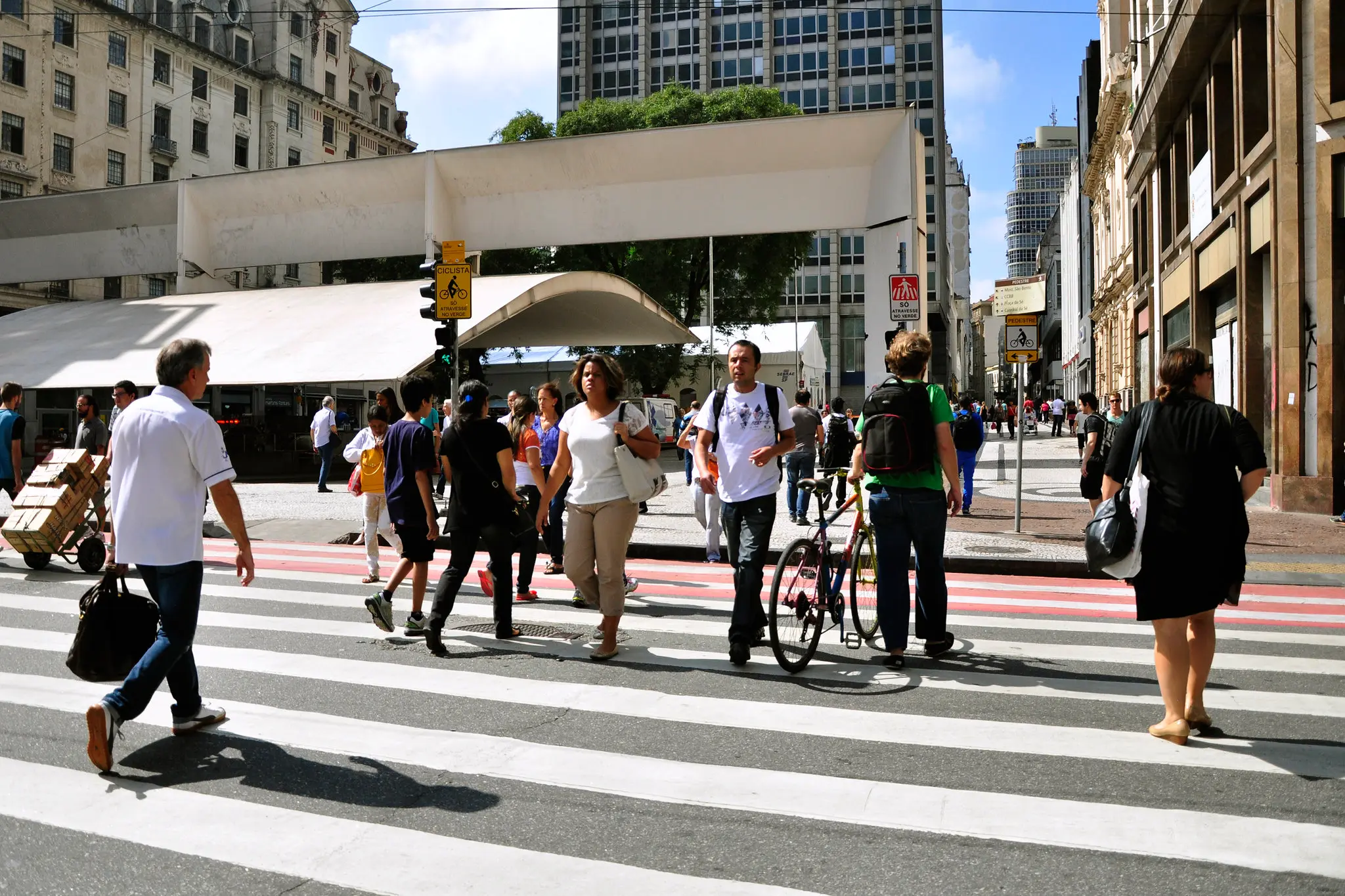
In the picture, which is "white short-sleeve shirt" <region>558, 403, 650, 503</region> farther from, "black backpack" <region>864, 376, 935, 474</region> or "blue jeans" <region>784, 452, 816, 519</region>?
"blue jeans" <region>784, 452, 816, 519</region>

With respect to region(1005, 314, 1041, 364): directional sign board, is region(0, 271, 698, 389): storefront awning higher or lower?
higher

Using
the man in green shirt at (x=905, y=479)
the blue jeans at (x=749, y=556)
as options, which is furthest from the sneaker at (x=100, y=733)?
the man in green shirt at (x=905, y=479)

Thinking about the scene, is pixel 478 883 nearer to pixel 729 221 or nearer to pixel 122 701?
pixel 122 701

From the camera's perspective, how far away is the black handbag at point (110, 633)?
4723 millimetres

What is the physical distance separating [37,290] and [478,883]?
53.1 meters

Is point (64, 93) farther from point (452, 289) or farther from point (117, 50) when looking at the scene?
point (452, 289)

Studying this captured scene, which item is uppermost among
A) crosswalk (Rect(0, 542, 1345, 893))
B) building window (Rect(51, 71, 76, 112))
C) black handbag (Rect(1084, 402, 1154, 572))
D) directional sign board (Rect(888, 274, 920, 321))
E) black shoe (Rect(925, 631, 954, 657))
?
building window (Rect(51, 71, 76, 112))

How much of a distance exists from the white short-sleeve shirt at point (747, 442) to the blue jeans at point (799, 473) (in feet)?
26.1

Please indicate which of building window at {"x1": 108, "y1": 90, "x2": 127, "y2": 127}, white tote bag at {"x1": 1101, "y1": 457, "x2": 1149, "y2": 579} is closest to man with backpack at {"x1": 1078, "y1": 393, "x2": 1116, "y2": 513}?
white tote bag at {"x1": 1101, "y1": 457, "x2": 1149, "y2": 579}

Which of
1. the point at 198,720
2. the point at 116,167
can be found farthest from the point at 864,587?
the point at 116,167

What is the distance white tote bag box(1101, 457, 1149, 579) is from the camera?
495 cm

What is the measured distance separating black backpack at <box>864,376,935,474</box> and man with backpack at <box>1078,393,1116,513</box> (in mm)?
4076

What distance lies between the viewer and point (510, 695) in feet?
19.3

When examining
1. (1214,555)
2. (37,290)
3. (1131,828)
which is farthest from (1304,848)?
(37,290)
